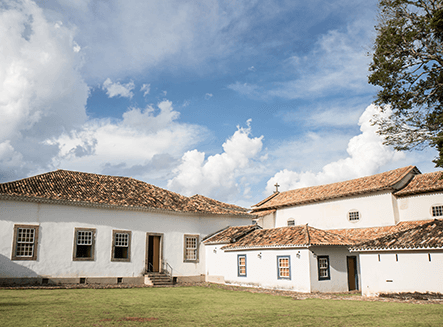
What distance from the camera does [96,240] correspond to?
73.2 feet

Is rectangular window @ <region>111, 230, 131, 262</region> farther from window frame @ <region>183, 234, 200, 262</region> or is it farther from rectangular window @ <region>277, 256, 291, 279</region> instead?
rectangular window @ <region>277, 256, 291, 279</region>

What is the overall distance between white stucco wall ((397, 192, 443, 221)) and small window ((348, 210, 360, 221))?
2.91m

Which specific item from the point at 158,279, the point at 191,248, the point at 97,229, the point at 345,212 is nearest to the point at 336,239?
the point at 345,212

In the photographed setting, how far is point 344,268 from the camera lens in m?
20.9

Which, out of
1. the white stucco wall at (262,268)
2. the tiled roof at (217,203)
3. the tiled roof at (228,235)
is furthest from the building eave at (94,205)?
the tiled roof at (217,203)

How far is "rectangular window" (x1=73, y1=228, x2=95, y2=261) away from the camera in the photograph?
21719mm

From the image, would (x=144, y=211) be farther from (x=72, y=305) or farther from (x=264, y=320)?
(x=264, y=320)

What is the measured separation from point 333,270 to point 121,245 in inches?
500

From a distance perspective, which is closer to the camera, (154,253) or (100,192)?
(100,192)

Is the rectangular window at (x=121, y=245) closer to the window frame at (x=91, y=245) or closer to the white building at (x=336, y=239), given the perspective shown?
the window frame at (x=91, y=245)

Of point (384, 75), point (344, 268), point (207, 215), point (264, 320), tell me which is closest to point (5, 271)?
point (207, 215)

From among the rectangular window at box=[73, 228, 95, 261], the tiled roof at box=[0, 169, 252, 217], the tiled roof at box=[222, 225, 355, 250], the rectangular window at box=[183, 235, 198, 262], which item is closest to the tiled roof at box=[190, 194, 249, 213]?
the tiled roof at box=[0, 169, 252, 217]

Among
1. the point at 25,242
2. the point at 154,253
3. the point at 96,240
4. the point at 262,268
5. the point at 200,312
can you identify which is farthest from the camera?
the point at 154,253

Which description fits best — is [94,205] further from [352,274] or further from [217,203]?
[352,274]
